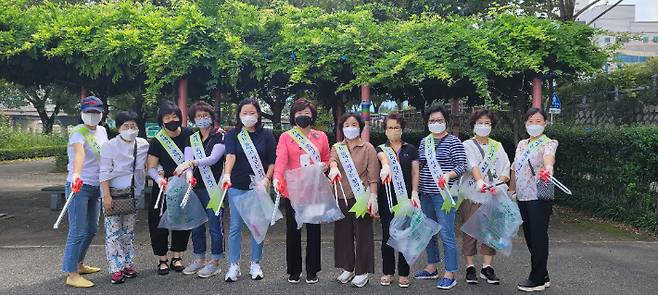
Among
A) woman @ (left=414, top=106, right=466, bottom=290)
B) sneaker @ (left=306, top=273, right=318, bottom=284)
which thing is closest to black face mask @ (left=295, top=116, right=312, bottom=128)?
woman @ (left=414, top=106, right=466, bottom=290)

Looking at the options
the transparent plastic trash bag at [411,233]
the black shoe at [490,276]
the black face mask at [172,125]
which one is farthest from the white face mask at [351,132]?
the black shoe at [490,276]

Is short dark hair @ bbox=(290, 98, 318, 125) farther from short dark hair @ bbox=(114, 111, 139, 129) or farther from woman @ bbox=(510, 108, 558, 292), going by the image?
woman @ bbox=(510, 108, 558, 292)

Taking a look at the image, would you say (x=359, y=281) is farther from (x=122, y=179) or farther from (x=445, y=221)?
(x=122, y=179)

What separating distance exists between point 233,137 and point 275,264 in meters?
1.51

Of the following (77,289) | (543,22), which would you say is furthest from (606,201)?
(77,289)

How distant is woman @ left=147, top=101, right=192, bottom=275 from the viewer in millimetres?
4574

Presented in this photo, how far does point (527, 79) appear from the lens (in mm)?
7922

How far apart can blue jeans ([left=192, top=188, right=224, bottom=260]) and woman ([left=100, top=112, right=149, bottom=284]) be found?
56cm

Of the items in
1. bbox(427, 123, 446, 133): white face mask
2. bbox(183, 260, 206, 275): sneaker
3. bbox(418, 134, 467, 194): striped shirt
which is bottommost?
bbox(183, 260, 206, 275): sneaker

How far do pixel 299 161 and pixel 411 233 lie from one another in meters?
1.13

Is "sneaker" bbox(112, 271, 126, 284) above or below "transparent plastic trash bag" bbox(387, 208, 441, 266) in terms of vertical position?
below

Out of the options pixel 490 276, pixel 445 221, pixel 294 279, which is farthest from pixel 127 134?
pixel 490 276

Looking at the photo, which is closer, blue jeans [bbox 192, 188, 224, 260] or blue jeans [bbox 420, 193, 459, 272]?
blue jeans [bbox 420, 193, 459, 272]

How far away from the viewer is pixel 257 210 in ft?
14.3
